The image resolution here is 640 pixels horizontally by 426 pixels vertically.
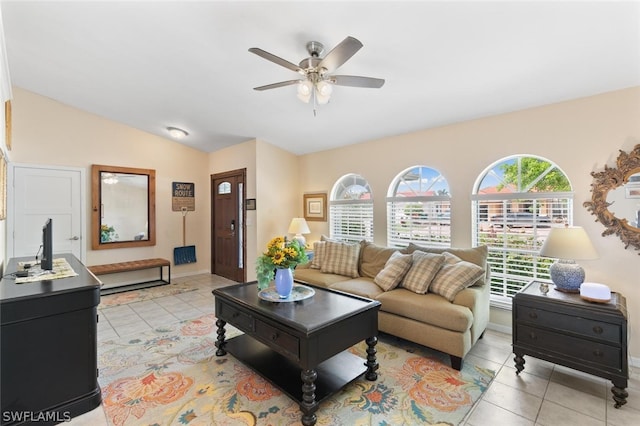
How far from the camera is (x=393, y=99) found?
11.0 ft

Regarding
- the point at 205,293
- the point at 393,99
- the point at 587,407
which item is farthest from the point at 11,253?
the point at 587,407

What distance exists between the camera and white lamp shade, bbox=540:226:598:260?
245cm

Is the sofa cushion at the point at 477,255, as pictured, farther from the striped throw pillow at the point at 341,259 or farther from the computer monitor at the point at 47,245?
the computer monitor at the point at 47,245

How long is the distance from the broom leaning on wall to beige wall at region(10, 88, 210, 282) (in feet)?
0.21

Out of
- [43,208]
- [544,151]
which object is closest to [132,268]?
[43,208]

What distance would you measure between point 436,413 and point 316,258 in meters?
2.56

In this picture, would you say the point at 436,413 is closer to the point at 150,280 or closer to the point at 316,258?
the point at 316,258

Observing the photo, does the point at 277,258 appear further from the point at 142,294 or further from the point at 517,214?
the point at 142,294

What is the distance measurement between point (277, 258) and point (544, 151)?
9.82 feet

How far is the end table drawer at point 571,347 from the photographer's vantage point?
218cm

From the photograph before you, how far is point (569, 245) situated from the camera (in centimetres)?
250

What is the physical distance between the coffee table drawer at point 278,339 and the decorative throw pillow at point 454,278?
1.65m

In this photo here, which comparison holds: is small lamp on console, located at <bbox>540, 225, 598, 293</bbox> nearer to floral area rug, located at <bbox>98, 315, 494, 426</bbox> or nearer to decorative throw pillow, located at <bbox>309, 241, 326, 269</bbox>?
floral area rug, located at <bbox>98, 315, 494, 426</bbox>

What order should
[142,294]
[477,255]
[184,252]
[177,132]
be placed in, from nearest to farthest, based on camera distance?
[477,255] → [142,294] → [177,132] → [184,252]
